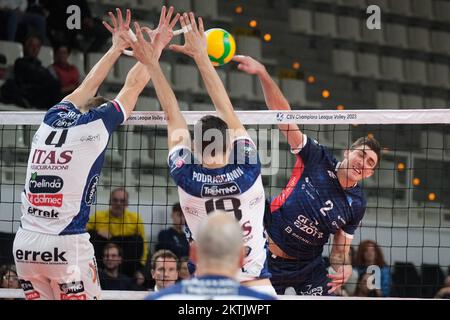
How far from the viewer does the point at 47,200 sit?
27.2 feet

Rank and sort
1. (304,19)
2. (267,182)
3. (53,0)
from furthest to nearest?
(304,19) < (53,0) < (267,182)

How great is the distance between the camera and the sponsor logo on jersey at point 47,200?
8266mm

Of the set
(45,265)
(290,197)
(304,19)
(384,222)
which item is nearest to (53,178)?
(45,265)

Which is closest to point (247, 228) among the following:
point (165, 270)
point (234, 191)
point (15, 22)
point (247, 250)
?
point (247, 250)

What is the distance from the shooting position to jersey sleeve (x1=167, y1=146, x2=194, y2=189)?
7.54m

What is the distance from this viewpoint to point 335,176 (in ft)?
32.9

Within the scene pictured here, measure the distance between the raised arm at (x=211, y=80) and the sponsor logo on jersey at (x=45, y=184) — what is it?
1.57 metres

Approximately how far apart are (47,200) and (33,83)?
7808 millimetres

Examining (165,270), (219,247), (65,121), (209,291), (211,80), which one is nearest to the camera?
(219,247)

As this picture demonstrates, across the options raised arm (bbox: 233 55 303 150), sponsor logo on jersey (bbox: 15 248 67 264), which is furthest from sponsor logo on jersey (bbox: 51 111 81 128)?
→ raised arm (bbox: 233 55 303 150)

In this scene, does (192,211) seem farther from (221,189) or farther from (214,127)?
(214,127)

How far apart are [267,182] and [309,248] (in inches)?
222
